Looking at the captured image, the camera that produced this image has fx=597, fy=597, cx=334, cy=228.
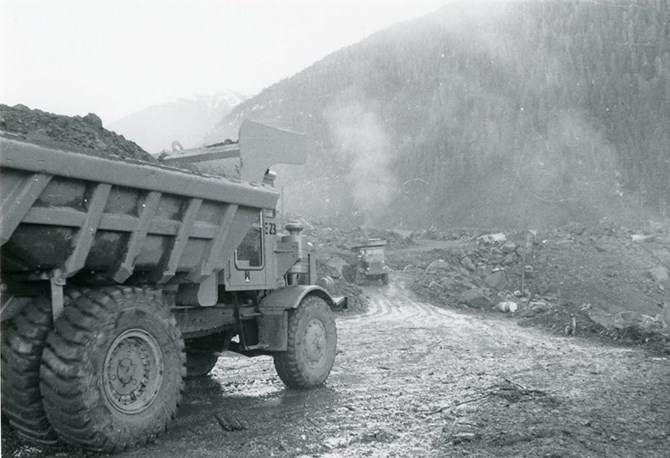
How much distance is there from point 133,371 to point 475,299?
13884mm

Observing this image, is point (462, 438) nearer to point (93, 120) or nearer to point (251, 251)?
point (251, 251)

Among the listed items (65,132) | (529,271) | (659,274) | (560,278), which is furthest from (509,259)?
(65,132)

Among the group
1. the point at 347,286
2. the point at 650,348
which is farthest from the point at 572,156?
the point at 650,348

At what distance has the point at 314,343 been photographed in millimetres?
5820

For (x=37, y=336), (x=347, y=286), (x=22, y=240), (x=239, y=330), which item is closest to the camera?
(x=22, y=240)

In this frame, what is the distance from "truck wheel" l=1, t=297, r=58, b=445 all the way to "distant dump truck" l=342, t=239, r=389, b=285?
16.8m

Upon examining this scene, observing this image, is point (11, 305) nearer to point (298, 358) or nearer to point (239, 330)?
point (239, 330)

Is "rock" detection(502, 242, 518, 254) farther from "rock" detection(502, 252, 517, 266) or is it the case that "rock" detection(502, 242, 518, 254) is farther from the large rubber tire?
the large rubber tire

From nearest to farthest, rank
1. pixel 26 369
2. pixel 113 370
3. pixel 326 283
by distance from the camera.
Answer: pixel 26 369 → pixel 113 370 → pixel 326 283

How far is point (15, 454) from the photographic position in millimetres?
3740

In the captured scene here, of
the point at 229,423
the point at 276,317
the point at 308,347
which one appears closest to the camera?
the point at 229,423

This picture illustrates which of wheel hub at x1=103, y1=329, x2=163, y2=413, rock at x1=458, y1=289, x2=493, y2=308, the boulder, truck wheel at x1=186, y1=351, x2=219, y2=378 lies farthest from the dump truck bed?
the boulder

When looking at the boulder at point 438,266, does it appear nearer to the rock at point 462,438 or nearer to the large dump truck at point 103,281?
the large dump truck at point 103,281

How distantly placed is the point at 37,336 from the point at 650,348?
8296 mm
